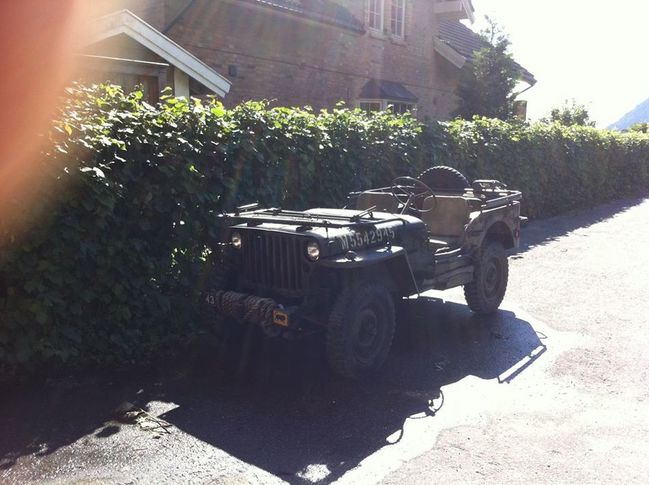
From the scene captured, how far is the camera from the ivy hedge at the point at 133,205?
4.71 metres

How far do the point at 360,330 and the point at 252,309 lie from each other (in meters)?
0.91

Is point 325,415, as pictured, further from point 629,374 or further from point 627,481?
point 629,374

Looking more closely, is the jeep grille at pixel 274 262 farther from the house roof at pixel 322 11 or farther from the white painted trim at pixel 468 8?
the white painted trim at pixel 468 8

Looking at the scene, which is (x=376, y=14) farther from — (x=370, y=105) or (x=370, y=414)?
(x=370, y=414)

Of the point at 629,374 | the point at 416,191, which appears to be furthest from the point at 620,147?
the point at 629,374

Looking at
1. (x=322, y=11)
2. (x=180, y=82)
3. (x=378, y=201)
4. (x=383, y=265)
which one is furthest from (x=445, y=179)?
(x=322, y=11)

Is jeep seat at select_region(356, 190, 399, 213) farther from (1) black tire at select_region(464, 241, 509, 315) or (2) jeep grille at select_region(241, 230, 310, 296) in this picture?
(2) jeep grille at select_region(241, 230, 310, 296)

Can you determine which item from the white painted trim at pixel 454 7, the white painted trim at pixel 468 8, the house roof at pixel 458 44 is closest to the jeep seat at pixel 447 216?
the house roof at pixel 458 44

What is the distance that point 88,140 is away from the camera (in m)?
4.92

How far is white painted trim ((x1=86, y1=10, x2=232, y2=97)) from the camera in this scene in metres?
10.5

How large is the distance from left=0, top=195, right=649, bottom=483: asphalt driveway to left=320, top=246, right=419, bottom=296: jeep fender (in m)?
0.70

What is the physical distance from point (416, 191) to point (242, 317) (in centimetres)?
337

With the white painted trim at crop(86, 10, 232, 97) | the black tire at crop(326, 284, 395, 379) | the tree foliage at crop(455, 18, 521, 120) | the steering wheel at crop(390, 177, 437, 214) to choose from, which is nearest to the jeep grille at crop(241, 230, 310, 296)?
the black tire at crop(326, 284, 395, 379)

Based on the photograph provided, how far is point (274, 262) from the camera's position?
16.8 feet
